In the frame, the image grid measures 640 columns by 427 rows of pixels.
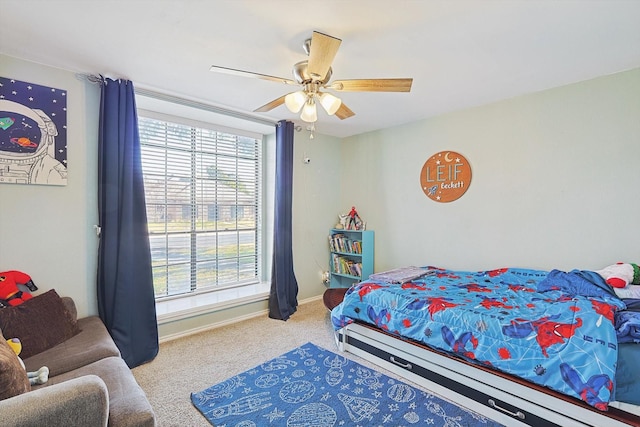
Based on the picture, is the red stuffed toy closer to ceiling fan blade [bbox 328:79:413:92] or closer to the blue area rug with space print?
the blue area rug with space print

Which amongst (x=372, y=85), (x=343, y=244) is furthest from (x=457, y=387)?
(x=343, y=244)

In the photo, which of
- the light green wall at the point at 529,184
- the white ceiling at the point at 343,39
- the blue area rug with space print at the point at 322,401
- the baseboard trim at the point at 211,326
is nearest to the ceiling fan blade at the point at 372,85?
the white ceiling at the point at 343,39

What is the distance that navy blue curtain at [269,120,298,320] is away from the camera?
365 centimetres

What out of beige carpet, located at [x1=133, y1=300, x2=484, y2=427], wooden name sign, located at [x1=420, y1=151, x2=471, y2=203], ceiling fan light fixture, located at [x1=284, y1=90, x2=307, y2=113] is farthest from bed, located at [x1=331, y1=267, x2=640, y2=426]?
ceiling fan light fixture, located at [x1=284, y1=90, x2=307, y2=113]

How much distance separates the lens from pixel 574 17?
1772 mm

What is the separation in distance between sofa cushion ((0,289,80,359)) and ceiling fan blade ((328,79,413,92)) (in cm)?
243

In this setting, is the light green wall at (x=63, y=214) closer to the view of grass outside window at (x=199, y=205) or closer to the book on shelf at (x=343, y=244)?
the view of grass outside window at (x=199, y=205)

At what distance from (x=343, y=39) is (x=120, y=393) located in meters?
2.38

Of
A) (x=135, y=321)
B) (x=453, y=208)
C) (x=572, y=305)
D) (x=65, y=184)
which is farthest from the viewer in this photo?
(x=453, y=208)

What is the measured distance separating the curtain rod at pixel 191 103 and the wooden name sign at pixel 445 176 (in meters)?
1.99

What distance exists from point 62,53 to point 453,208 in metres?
3.80

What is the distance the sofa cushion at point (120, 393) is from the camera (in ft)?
4.26

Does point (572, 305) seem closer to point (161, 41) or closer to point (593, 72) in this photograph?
point (593, 72)

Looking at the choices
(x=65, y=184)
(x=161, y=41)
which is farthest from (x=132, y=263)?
(x=161, y=41)
